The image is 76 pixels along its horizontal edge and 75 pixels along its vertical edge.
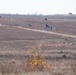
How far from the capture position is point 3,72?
1553cm

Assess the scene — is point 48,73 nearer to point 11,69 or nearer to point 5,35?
point 11,69

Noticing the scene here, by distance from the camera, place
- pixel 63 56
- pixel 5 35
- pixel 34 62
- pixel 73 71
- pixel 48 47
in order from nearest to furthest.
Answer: pixel 73 71 → pixel 34 62 → pixel 63 56 → pixel 48 47 → pixel 5 35

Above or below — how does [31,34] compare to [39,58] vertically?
below

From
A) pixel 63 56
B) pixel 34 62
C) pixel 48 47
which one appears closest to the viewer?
pixel 34 62

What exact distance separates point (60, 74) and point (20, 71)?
66.3 inches

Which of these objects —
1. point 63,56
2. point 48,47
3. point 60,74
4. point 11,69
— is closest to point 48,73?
point 60,74

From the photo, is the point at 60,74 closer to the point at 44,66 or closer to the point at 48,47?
the point at 44,66

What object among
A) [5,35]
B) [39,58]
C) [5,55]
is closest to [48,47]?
[5,55]

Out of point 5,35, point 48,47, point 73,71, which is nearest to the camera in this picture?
point 73,71

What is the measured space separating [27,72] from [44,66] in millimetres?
1426

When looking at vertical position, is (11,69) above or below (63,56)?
above

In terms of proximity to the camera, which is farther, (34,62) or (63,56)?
(63,56)

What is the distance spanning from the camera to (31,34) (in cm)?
5019

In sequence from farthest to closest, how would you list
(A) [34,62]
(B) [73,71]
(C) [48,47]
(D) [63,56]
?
1. (C) [48,47]
2. (D) [63,56]
3. (A) [34,62]
4. (B) [73,71]
